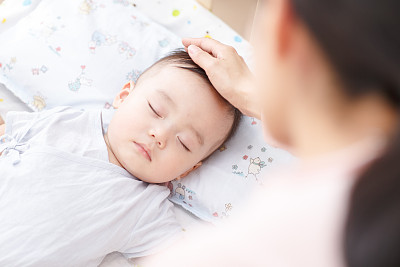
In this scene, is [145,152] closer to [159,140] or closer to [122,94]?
[159,140]

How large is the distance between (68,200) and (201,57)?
1.81ft

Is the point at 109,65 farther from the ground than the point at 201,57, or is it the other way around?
the point at 201,57

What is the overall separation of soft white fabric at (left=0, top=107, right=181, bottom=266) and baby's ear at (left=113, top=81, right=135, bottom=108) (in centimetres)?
10

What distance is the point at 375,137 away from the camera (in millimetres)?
375

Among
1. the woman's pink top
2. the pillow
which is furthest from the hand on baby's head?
the woman's pink top

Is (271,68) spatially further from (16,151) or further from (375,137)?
(16,151)

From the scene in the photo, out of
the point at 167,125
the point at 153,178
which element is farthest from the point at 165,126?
the point at 153,178

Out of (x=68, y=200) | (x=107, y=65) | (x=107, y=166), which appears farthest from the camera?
(x=107, y=65)

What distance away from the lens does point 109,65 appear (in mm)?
1408

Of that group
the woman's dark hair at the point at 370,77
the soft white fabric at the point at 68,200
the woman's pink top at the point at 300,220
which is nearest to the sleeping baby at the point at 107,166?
the soft white fabric at the point at 68,200

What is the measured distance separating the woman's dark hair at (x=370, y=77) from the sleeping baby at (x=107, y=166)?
0.76 m

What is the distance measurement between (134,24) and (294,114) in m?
1.21

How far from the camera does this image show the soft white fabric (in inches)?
37.6

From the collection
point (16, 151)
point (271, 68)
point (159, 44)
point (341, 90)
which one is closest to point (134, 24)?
point (159, 44)
